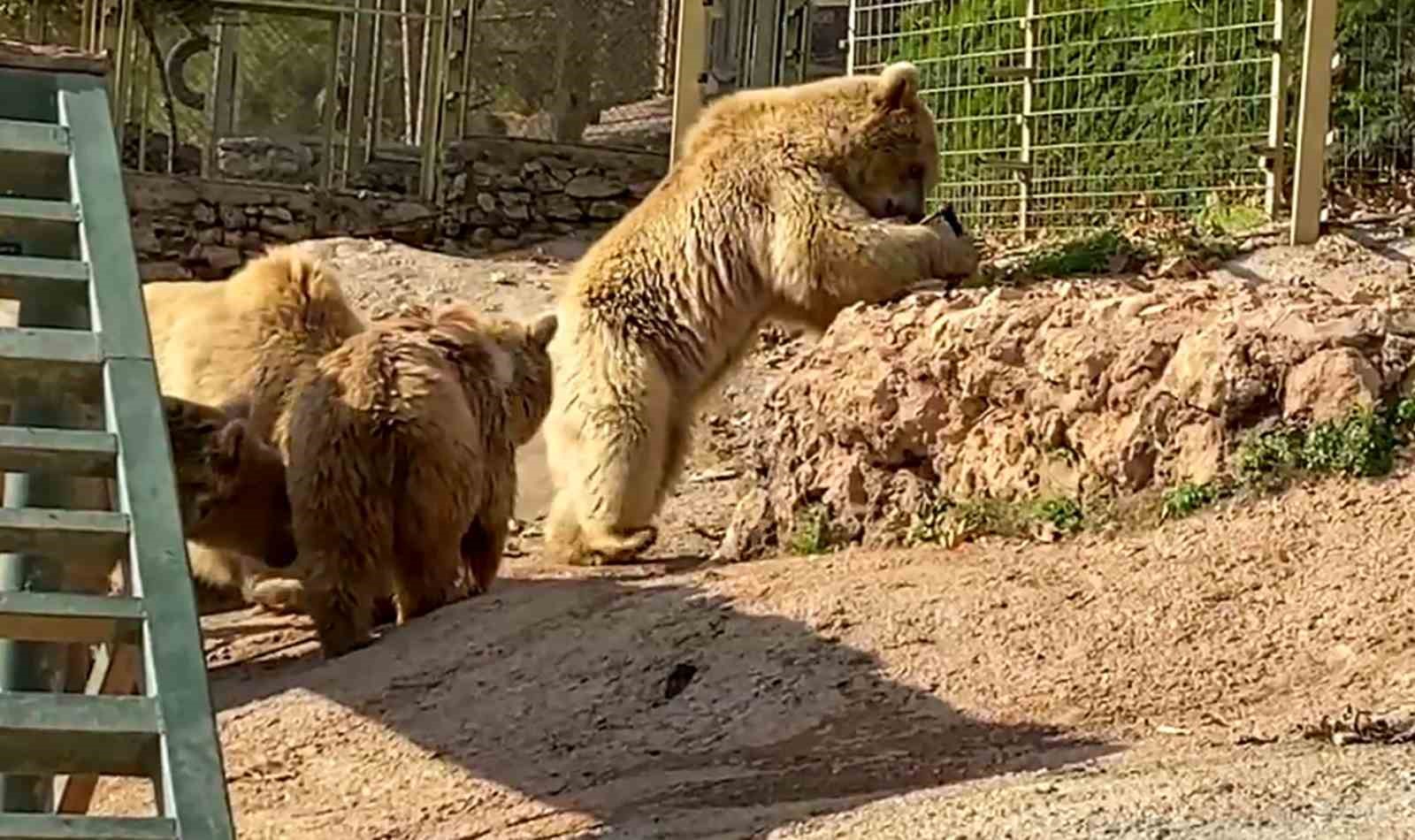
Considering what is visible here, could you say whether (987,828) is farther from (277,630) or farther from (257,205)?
(257,205)

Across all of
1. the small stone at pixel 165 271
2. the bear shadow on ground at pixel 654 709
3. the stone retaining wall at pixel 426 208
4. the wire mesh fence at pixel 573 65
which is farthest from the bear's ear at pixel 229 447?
the wire mesh fence at pixel 573 65

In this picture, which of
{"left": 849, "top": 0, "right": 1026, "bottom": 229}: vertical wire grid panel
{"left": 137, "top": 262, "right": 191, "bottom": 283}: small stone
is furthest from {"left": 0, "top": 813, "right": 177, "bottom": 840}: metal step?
{"left": 137, "top": 262, "right": 191, "bottom": 283}: small stone

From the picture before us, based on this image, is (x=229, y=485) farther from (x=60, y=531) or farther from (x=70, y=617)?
(x=70, y=617)

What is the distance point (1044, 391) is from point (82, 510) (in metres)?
5.04

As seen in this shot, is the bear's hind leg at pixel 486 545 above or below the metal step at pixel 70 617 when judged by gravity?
below

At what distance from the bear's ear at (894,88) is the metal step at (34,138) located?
6388 millimetres

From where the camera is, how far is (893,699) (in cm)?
741

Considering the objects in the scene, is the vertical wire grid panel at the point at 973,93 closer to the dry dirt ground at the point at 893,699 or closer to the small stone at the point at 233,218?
the dry dirt ground at the point at 893,699

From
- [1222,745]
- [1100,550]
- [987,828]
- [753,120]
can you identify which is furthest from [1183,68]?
[987,828]

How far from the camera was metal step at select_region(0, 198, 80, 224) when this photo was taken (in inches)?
188

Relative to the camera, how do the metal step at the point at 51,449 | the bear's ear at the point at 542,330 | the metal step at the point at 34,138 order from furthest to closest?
the bear's ear at the point at 542,330, the metal step at the point at 34,138, the metal step at the point at 51,449

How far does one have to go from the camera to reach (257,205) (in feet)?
59.1

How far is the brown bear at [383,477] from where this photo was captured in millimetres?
8844

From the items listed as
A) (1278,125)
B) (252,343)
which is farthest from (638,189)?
(252,343)
